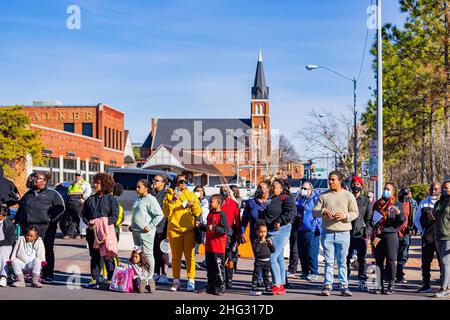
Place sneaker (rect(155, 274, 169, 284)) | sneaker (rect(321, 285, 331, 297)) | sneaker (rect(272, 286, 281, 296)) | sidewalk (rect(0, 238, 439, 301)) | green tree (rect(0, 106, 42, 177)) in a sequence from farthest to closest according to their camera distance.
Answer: green tree (rect(0, 106, 42, 177)) → sneaker (rect(155, 274, 169, 284)) → sneaker (rect(272, 286, 281, 296)) → sneaker (rect(321, 285, 331, 297)) → sidewalk (rect(0, 238, 439, 301))

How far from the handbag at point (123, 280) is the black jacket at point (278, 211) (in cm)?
240

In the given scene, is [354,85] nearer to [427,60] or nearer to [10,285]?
[427,60]

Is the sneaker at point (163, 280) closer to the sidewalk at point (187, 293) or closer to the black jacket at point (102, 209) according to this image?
the sidewalk at point (187, 293)

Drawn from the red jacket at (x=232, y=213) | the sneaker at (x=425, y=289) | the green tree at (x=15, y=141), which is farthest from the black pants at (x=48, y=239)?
the green tree at (x=15, y=141)

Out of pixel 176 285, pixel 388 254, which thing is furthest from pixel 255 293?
pixel 388 254

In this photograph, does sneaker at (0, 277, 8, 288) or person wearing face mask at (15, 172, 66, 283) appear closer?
sneaker at (0, 277, 8, 288)

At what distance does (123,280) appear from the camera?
437 inches

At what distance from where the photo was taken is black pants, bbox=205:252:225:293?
Answer: 36.1ft

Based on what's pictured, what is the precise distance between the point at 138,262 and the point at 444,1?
83.3ft

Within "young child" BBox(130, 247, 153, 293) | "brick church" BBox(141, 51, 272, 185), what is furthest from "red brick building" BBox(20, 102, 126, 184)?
"brick church" BBox(141, 51, 272, 185)

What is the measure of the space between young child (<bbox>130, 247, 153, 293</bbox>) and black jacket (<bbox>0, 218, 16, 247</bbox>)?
2.26 m

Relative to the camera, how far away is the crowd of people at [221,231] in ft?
36.3

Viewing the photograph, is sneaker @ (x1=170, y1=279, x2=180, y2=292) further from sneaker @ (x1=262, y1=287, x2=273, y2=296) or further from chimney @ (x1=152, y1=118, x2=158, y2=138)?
chimney @ (x1=152, y1=118, x2=158, y2=138)

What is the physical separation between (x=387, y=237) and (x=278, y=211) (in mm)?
1889
